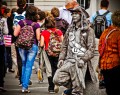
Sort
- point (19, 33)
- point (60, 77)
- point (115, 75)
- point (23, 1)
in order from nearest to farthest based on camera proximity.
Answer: point (115, 75), point (60, 77), point (19, 33), point (23, 1)

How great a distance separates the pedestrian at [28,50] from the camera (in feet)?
45.6

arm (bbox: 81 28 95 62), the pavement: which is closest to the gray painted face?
arm (bbox: 81 28 95 62)

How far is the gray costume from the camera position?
11.4 meters

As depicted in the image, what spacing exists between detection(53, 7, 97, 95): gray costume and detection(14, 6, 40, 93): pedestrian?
89.9 inches

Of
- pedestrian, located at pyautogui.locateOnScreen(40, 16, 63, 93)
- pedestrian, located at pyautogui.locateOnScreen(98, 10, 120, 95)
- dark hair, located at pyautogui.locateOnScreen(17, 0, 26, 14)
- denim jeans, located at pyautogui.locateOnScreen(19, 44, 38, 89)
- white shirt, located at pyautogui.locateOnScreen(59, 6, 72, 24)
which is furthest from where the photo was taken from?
white shirt, located at pyautogui.locateOnScreen(59, 6, 72, 24)

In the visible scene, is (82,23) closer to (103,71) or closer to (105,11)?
(103,71)

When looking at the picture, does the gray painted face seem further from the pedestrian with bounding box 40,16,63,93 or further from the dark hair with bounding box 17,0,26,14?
the dark hair with bounding box 17,0,26,14

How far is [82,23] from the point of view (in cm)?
1166

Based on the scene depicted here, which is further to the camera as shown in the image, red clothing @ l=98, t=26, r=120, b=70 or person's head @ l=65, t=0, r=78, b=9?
person's head @ l=65, t=0, r=78, b=9

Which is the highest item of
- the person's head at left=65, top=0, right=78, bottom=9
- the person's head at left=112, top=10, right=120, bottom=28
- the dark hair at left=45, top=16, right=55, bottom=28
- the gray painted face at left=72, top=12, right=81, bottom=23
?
the person's head at left=112, top=10, right=120, bottom=28

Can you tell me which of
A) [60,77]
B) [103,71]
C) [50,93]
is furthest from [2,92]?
[103,71]

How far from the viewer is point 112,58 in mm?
10414

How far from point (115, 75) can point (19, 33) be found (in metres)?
4.06

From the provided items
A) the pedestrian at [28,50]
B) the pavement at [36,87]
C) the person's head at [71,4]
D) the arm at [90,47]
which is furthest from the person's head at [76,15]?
the pedestrian at [28,50]
